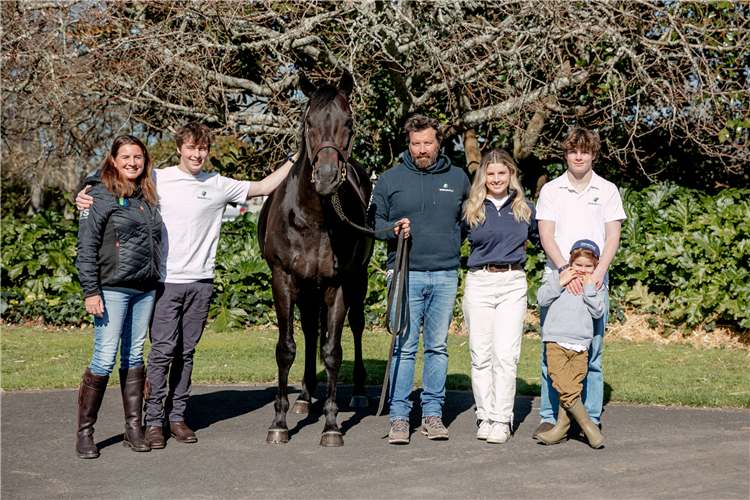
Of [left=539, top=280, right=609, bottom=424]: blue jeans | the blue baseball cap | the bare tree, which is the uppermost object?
the bare tree

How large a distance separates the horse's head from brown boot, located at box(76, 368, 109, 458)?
201 centimetres

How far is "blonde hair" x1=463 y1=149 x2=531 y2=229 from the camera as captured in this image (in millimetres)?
4789

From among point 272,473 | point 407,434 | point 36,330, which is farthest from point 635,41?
point 36,330

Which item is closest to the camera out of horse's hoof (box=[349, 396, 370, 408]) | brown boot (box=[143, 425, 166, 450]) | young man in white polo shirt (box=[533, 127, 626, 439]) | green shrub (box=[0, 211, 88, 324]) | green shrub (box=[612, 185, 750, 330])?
brown boot (box=[143, 425, 166, 450])

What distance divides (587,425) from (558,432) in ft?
0.72

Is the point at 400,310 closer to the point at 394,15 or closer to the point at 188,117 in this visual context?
the point at 394,15

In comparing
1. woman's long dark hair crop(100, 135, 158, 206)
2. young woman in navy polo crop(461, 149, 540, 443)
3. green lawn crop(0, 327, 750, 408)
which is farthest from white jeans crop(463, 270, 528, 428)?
woman's long dark hair crop(100, 135, 158, 206)

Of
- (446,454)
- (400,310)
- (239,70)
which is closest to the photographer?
(446,454)

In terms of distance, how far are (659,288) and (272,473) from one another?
6917mm

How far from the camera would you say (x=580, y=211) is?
4.84 metres

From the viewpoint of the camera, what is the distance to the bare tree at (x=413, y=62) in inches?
339

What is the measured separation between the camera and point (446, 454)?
4496 millimetres

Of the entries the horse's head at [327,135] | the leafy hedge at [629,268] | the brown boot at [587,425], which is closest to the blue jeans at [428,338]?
the brown boot at [587,425]

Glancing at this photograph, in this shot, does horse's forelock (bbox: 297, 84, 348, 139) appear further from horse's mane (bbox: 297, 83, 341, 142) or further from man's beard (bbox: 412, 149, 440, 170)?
man's beard (bbox: 412, 149, 440, 170)
